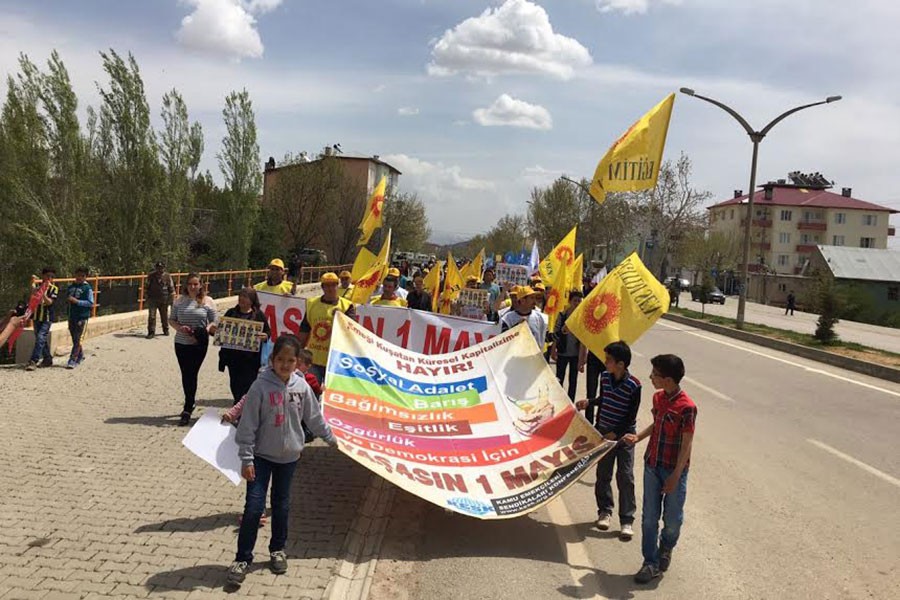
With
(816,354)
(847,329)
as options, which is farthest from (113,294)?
(847,329)

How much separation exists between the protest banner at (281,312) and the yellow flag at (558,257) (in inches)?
257

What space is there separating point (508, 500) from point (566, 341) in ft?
14.0

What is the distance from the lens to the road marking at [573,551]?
183 inches

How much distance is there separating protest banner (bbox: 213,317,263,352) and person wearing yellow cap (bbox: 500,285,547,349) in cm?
262

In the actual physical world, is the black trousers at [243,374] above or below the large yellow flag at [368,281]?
below

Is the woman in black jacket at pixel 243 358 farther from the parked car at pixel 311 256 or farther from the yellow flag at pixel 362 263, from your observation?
the parked car at pixel 311 256

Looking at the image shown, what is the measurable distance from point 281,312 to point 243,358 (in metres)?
1.53

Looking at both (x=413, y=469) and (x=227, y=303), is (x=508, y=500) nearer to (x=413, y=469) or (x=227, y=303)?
(x=413, y=469)

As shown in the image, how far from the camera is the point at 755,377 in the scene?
584 inches

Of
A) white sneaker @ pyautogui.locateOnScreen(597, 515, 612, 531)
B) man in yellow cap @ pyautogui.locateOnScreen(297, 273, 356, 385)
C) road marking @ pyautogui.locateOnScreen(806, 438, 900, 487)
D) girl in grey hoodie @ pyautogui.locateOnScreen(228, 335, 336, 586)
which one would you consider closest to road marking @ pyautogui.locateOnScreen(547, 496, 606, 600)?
white sneaker @ pyautogui.locateOnScreen(597, 515, 612, 531)

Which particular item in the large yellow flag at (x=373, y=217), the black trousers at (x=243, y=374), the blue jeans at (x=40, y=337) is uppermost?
the large yellow flag at (x=373, y=217)

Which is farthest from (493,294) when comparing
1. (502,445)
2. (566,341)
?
(502,445)

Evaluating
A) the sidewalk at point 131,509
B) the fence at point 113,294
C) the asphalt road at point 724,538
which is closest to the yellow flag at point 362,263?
the sidewalk at point 131,509

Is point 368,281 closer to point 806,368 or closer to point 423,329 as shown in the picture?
point 423,329
